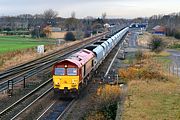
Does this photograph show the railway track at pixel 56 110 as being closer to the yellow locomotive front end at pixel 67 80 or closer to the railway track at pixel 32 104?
the railway track at pixel 32 104

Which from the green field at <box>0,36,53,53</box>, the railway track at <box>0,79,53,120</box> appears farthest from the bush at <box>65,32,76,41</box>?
the railway track at <box>0,79,53,120</box>

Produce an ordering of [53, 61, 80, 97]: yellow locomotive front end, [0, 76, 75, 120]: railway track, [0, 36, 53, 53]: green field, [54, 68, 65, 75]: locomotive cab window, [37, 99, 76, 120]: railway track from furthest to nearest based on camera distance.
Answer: [0, 36, 53, 53]: green field → [54, 68, 65, 75]: locomotive cab window → [53, 61, 80, 97]: yellow locomotive front end → [0, 76, 75, 120]: railway track → [37, 99, 76, 120]: railway track

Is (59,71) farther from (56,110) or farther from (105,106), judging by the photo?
(105,106)

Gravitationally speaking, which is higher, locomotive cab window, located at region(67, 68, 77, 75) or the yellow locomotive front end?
locomotive cab window, located at region(67, 68, 77, 75)

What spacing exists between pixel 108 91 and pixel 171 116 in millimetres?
5808

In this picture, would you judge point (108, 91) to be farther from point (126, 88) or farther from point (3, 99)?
point (3, 99)

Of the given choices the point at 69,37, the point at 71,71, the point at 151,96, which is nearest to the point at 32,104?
the point at 71,71

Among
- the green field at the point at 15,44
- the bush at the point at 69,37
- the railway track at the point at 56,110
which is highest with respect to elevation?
the bush at the point at 69,37

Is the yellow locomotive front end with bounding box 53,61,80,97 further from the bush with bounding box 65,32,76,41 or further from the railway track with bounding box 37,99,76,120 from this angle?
the bush with bounding box 65,32,76,41

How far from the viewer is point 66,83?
24.5 m

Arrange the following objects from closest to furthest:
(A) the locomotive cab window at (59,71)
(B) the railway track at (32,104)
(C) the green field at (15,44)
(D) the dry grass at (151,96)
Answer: (D) the dry grass at (151,96) < (B) the railway track at (32,104) < (A) the locomotive cab window at (59,71) < (C) the green field at (15,44)

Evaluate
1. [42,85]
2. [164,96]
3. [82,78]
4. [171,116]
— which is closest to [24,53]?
[42,85]

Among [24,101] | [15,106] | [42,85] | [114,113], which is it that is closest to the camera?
[114,113]

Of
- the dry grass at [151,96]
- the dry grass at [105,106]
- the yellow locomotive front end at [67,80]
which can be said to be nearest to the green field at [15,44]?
the dry grass at [151,96]
